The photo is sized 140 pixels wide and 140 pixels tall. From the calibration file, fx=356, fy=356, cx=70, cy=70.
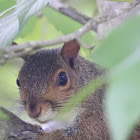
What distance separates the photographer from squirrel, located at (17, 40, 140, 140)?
1.29 m

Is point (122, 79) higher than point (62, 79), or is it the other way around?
point (122, 79)

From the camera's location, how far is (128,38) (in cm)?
36

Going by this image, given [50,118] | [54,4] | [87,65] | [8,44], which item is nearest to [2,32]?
[8,44]

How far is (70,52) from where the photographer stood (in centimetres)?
143

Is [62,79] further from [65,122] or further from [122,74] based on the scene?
[122,74]

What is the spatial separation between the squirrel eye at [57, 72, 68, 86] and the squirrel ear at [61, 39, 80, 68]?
8 cm

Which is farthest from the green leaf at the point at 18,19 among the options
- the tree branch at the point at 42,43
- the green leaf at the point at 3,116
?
the green leaf at the point at 3,116

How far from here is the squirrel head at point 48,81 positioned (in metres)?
1.25

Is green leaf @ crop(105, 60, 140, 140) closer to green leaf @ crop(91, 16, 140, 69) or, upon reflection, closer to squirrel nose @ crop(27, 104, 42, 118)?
green leaf @ crop(91, 16, 140, 69)

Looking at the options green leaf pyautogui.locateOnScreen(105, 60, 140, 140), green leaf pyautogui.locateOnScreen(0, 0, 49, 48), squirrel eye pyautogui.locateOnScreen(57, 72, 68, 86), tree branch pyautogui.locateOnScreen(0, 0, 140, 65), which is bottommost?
squirrel eye pyautogui.locateOnScreen(57, 72, 68, 86)

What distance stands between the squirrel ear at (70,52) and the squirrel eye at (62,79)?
8 cm

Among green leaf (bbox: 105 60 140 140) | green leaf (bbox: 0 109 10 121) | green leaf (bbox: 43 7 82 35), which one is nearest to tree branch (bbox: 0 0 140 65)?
green leaf (bbox: 0 109 10 121)

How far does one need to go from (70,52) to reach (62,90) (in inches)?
6.6

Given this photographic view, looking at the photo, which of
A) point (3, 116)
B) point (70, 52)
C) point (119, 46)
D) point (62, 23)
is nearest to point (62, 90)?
point (70, 52)
